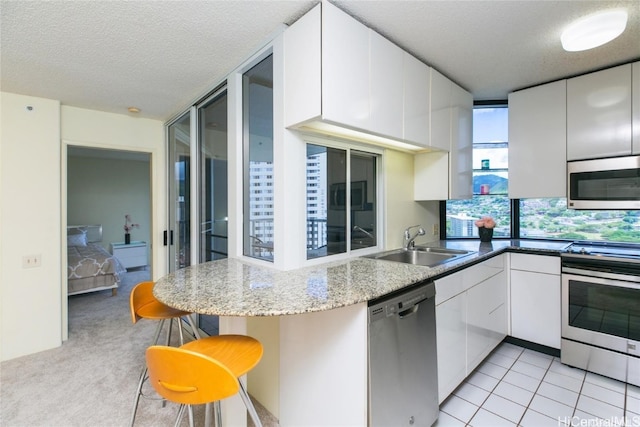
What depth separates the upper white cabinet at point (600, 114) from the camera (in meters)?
2.38

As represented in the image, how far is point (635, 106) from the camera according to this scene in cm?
234

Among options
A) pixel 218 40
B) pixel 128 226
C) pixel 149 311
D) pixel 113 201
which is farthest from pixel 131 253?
pixel 218 40

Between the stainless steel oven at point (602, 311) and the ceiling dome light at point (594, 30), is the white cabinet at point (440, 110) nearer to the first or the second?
the ceiling dome light at point (594, 30)

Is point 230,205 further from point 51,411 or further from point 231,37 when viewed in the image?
point 51,411

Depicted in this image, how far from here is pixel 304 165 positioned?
192 cm

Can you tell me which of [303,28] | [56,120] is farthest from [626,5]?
[56,120]

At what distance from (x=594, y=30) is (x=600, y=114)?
40.6 inches

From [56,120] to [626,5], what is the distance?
461cm

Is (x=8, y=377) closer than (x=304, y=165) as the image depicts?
No

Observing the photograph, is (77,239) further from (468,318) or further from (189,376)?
(468,318)

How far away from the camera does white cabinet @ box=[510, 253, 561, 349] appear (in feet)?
8.27

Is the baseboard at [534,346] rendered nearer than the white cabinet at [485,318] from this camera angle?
No

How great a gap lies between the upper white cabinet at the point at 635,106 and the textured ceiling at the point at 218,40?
0.39ft

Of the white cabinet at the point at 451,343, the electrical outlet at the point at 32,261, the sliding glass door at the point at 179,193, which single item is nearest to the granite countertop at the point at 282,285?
the white cabinet at the point at 451,343
